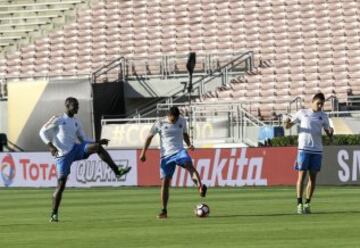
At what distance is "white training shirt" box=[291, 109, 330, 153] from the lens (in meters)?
21.3

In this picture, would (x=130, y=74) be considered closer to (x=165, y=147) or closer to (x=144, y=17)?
(x=144, y=17)

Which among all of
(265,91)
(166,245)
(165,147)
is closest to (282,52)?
(265,91)

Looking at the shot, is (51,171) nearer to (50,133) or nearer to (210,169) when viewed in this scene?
(210,169)

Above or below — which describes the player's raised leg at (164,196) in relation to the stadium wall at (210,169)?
above

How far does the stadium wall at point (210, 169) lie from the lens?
107 feet

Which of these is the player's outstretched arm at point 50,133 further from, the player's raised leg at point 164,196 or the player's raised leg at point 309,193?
the player's raised leg at point 309,193

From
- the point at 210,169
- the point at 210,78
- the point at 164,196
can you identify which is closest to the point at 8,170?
the point at 210,169

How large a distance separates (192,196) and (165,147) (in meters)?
7.58

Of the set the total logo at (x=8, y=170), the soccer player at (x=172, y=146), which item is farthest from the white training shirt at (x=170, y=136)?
the total logo at (x=8, y=170)

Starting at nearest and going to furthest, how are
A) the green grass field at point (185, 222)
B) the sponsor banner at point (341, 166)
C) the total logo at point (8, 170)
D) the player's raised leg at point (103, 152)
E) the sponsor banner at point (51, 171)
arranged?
the green grass field at point (185, 222), the player's raised leg at point (103, 152), the sponsor banner at point (341, 166), the sponsor banner at point (51, 171), the total logo at point (8, 170)

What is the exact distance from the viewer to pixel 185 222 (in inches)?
760

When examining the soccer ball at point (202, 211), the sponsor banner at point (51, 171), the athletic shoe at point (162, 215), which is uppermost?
the soccer ball at point (202, 211)

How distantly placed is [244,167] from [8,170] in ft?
24.9

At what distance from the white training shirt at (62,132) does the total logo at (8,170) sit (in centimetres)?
1632
